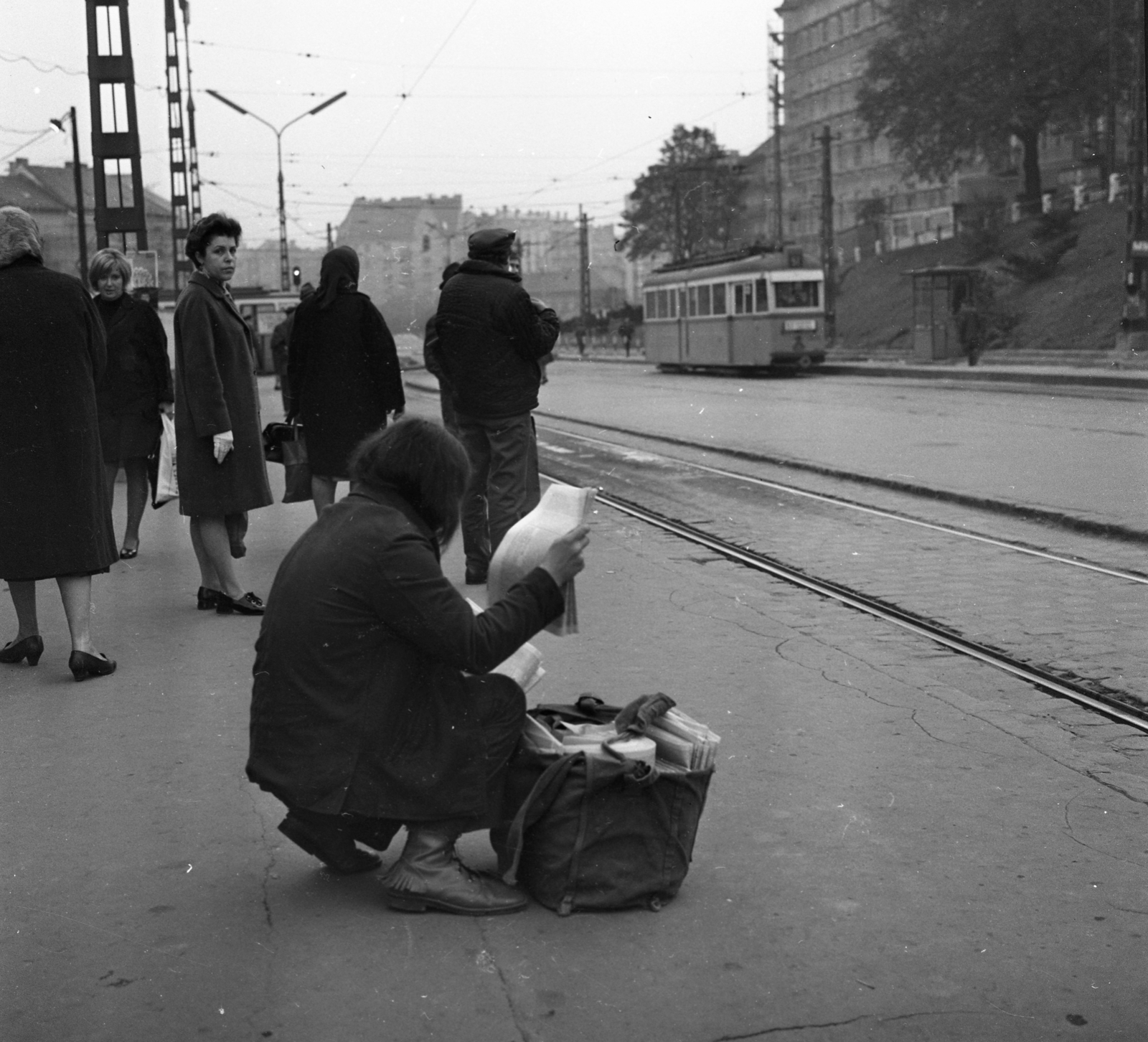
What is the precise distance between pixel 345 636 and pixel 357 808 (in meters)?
0.39

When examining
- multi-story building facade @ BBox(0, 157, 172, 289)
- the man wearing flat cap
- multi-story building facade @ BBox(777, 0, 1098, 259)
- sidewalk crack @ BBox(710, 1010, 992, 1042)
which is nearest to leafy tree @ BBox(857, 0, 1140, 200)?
multi-story building facade @ BBox(777, 0, 1098, 259)

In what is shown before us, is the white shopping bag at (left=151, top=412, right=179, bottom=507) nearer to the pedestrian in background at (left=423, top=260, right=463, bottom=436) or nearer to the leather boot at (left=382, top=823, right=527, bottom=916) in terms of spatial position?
the pedestrian in background at (left=423, top=260, right=463, bottom=436)

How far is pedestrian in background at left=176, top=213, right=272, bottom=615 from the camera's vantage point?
752cm

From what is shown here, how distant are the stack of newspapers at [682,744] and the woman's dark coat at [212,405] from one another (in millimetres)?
4076

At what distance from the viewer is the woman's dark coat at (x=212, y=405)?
7512 mm

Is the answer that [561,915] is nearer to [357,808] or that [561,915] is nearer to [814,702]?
[357,808]

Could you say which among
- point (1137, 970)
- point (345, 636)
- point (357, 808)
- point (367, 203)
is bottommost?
point (1137, 970)

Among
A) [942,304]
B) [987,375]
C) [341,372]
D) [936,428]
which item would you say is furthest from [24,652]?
[942,304]

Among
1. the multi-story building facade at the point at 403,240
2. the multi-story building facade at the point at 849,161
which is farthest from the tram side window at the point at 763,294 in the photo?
the multi-story building facade at the point at 849,161

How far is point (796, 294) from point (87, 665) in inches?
1208

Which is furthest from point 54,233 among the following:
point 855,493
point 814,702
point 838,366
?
point 814,702

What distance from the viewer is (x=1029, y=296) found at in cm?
4859

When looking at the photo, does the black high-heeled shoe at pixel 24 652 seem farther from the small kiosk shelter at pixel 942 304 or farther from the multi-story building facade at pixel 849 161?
the multi-story building facade at pixel 849 161

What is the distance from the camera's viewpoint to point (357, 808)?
3729 mm
